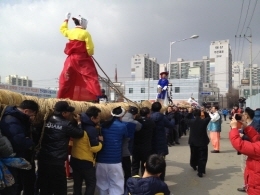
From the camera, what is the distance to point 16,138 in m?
3.15

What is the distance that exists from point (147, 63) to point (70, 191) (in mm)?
54746

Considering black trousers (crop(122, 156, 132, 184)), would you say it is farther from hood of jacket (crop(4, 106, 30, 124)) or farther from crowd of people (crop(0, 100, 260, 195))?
hood of jacket (crop(4, 106, 30, 124))

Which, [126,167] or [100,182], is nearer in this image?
[100,182]

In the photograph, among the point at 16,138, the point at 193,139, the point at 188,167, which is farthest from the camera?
the point at 188,167

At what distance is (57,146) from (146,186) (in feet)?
5.58

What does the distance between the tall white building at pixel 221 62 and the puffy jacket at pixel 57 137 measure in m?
59.4

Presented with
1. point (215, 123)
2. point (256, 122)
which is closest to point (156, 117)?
point (256, 122)

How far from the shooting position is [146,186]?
2.53m

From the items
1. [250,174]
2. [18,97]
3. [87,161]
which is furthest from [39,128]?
[250,174]

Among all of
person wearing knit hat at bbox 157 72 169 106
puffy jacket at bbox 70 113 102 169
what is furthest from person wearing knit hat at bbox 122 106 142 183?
person wearing knit hat at bbox 157 72 169 106

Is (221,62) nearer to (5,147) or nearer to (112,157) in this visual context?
(112,157)

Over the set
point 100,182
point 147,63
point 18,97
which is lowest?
point 100,182

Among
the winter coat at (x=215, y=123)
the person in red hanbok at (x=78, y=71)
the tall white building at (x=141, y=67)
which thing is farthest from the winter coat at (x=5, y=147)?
the tall white building at (x=141, y=67)

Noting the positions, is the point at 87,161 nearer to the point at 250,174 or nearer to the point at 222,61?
the point at 250,174
